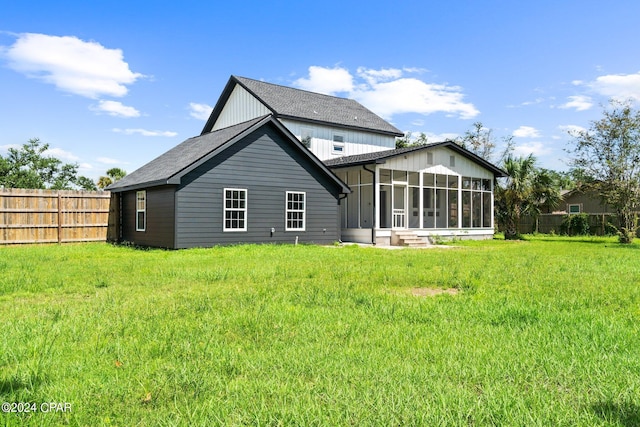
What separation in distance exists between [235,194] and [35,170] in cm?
3286

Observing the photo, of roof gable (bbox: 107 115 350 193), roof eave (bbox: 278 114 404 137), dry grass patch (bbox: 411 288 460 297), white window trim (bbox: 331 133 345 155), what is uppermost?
roof eave (bbox: 278 114 404 137)

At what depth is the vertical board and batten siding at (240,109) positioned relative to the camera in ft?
85.1

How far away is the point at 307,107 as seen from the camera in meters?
27.6

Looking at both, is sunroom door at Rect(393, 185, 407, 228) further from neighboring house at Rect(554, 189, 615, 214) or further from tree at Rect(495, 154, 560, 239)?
neighboring house at Rect(554, 189, 615, 214)

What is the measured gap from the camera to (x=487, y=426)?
263cm

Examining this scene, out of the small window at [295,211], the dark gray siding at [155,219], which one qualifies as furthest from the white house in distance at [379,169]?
the dark gray siding at [155,219]

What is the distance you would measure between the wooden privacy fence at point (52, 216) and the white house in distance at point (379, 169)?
1048 centimetres

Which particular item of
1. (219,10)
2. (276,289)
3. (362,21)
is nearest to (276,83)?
(362,21)

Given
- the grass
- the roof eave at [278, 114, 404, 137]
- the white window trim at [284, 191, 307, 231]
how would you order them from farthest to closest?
the roof eave at [278, 114, 404, 137], the white window trim at [284, 191, 307, 231], the grass

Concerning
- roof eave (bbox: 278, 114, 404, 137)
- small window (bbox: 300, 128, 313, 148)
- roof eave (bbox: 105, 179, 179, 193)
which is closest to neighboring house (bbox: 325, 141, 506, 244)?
small window (bbox: 300, 128, 313, 148)

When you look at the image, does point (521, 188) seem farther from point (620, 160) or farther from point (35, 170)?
point (35, 170)

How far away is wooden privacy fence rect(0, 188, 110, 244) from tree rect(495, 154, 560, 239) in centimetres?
2157

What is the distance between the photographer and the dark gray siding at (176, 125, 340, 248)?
1594cm

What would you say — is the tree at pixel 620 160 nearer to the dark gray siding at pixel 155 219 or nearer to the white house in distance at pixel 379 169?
the white house in distance at pixel 379 169
